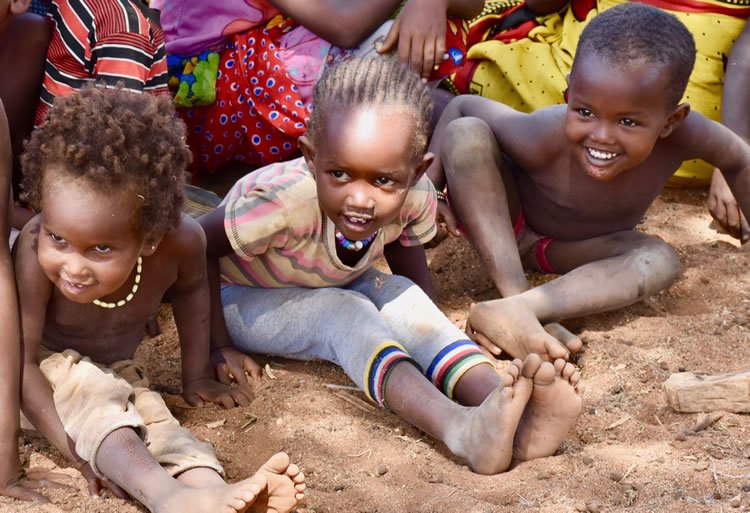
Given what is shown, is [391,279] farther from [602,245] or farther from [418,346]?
[602,245]

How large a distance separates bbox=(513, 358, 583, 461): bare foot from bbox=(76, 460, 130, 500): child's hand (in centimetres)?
89

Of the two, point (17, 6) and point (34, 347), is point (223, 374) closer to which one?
point (34, 347)

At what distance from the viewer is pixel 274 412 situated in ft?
9.18

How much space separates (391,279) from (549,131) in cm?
71

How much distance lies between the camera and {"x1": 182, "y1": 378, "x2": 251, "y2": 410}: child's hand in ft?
9.16

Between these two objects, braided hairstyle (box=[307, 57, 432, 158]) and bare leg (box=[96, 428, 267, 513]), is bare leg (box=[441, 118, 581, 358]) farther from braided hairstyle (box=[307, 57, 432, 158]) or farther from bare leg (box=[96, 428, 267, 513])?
bare leg (box=[96, 428, 267, 513])

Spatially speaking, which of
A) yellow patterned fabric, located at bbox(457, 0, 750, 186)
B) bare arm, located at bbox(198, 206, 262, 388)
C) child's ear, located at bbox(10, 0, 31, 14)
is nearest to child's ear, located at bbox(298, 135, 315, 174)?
bare arm, located at bbox(198, 206, 262, 388)

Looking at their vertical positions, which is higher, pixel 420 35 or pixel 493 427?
pixel 420 35

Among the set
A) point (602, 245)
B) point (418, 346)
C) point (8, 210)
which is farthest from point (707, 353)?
point (8, 210)

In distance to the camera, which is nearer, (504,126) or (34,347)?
(34,347)

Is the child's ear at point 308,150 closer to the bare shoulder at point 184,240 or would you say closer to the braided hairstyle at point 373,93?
the braided hairstyle at point 373,93

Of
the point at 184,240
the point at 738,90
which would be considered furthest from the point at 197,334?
the point at 738,90

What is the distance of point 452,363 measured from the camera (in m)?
2.77

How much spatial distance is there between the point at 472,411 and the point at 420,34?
60.8 inches
